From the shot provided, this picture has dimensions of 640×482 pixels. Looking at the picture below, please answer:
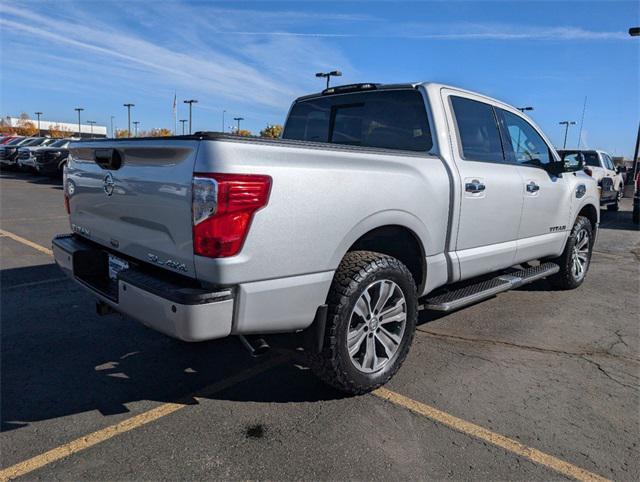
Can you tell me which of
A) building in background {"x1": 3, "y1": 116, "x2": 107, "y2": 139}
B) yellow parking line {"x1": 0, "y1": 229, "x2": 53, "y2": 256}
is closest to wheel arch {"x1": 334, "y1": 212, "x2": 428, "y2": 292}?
yellow parking line {"x1": 0, "y1": 229, "x2": 53, "y2": 256}

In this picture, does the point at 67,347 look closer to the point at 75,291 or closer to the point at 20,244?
the point at 75,291

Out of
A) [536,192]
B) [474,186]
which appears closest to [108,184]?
[474,186]

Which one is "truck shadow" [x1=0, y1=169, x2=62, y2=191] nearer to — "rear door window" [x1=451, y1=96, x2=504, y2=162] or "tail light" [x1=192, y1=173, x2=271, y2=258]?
"rear door window" [x1=451, y1=96, x2=504, y2=162]

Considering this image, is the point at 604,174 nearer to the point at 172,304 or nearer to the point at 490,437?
the point at 490,437

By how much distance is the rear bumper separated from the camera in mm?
2373

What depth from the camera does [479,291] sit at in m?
4.05

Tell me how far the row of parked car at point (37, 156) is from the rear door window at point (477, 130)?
15164mm

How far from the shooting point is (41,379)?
10.7ft

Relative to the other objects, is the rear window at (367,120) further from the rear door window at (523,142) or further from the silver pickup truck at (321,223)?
the rear door window at (523,142)

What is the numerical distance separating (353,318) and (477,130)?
84.8 inches

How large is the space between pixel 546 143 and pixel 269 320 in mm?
4086

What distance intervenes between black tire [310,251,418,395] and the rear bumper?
675 mm

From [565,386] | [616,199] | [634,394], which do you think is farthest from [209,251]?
[616,199]

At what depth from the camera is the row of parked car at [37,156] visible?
19.4m
